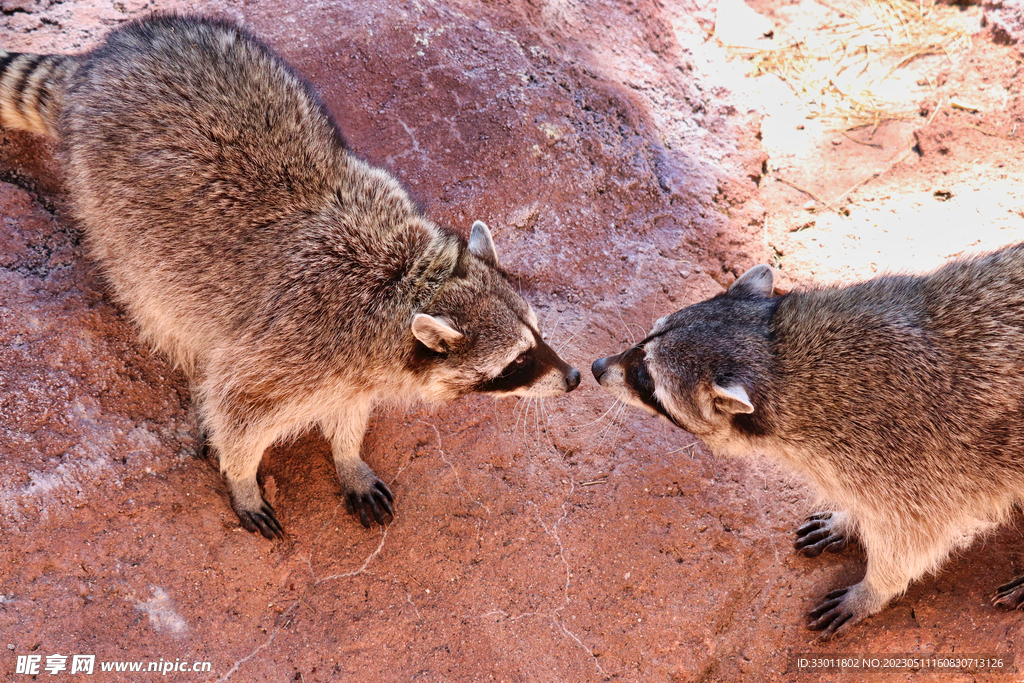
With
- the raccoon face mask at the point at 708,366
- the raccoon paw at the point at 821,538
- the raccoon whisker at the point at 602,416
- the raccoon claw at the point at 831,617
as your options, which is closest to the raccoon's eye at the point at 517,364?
the raccoon face mask at the point at 708,366

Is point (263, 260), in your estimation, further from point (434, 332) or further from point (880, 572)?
point (880, 572)

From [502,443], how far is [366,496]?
772mm

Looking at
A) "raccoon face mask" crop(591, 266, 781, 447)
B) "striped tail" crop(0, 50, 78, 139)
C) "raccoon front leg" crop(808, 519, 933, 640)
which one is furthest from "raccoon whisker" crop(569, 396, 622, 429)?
"striped tail" crop(0, 50, 78, 139)

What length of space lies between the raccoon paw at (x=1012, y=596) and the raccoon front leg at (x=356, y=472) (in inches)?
118

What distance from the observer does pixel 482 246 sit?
3639 mm

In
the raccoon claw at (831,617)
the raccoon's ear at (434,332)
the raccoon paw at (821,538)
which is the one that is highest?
the raccoon's ear at (434,332)

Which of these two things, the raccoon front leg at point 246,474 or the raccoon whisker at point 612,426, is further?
the raccoon whisker at point 612,426

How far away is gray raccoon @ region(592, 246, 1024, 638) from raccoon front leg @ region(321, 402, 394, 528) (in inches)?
56.3

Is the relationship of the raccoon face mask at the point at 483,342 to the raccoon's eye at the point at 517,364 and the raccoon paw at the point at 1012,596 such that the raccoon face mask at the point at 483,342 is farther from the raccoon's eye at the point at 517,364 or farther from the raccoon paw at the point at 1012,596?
the raccoon paw at the point at 1012,596

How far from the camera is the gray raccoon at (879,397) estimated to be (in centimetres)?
313

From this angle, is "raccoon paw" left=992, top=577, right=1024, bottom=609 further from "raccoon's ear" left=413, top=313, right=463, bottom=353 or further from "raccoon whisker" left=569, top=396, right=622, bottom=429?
"raccoon's ear" left=413, top=313, right=463, bottom=353

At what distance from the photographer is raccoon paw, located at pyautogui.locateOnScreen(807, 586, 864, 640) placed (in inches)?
135

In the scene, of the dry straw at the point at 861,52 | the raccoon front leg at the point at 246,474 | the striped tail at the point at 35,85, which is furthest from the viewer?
the dry straw at the point at 861,52

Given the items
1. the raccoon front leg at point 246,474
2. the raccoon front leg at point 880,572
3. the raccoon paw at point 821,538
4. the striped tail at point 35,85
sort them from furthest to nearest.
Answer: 1. the striped tail at point 35,85
2. the raccoon paw at point 821,538
3. the raccoon front leg at point 246,474
4. the raccoon front leg at point 880,572
